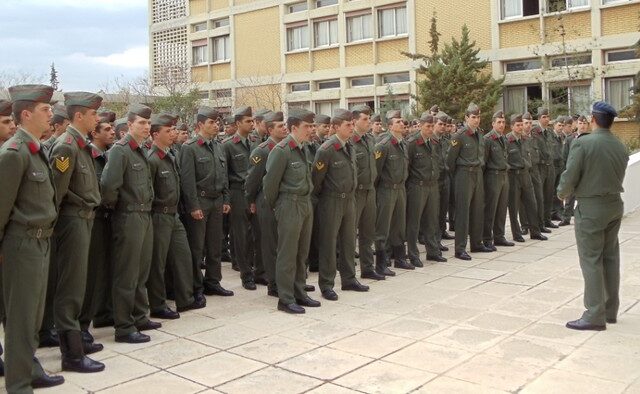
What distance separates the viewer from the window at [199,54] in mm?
32897

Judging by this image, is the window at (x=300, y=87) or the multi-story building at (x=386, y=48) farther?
the window at (x=300, y=87)

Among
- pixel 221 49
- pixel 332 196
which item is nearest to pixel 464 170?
pixel 332 196

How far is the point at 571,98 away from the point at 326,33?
11329 mm

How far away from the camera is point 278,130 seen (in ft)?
23.5

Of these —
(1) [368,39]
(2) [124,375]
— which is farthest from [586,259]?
(1) [368,39]

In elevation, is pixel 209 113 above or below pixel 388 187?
above

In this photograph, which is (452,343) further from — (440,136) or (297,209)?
(440,136)

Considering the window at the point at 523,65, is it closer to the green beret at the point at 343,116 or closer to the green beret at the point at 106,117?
the green beret at the point at 343,116

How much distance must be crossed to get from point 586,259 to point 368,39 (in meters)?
21.6

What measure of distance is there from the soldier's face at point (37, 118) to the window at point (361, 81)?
74.5 feet

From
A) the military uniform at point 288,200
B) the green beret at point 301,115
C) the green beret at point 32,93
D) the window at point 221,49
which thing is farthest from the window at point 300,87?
the green beret at point 32,93

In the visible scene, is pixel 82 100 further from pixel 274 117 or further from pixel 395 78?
pixel 395 78

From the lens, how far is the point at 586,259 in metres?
5.74

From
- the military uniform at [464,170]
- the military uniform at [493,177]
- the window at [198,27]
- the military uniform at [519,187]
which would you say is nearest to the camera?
the military uniform at [464,170]
